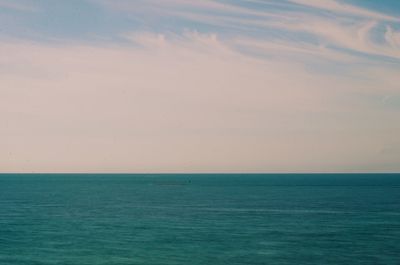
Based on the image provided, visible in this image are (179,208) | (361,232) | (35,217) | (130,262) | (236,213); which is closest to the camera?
(130,262)

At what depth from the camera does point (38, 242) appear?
73812mm

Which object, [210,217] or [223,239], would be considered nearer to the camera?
[223,239]

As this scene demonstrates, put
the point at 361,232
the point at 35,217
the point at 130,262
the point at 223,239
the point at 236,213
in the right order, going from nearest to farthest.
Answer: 1. the point at 130,262
2. the point at 223,239
3. the point at 361,232
4. the point at 35,217
5. the point at 236,213

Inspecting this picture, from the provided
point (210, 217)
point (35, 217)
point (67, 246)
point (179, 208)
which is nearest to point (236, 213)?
point (210, 217)

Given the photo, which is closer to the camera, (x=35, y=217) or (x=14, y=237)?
(x=14, y=237)

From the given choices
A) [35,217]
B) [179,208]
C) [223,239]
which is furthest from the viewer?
[179,208]

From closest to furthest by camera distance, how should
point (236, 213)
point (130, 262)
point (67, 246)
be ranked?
point (130, 262) → point (67, 246) → point (236, 213)

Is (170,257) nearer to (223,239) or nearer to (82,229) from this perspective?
(223,239)

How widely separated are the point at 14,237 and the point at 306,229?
48.5m

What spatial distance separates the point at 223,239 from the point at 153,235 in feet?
38.4

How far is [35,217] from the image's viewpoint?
105m

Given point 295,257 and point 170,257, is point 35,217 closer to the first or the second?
point 170,257

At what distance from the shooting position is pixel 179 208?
419 ft

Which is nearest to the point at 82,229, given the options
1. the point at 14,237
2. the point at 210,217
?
the point at 14,237
